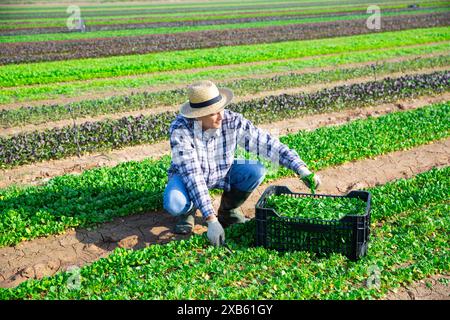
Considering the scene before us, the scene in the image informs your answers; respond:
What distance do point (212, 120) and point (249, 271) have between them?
161 centimetres

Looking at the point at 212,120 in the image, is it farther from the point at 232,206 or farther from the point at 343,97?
the point at 343,97

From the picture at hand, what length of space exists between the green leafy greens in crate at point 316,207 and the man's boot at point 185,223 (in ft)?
3.68

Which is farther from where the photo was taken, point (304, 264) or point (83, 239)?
point (83, 239)

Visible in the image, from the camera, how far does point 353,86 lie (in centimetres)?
1328

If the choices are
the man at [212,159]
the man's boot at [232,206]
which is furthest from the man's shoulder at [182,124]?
the man's boot at [232,206]

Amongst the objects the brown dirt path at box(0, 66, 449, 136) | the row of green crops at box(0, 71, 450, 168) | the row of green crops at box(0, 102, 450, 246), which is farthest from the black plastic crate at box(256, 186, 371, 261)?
the brown dirt path at box(0, 66, 449, 136)

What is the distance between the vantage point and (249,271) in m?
5.05

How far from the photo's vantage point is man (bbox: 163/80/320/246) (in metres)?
5.50

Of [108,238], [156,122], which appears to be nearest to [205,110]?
[108,238]
